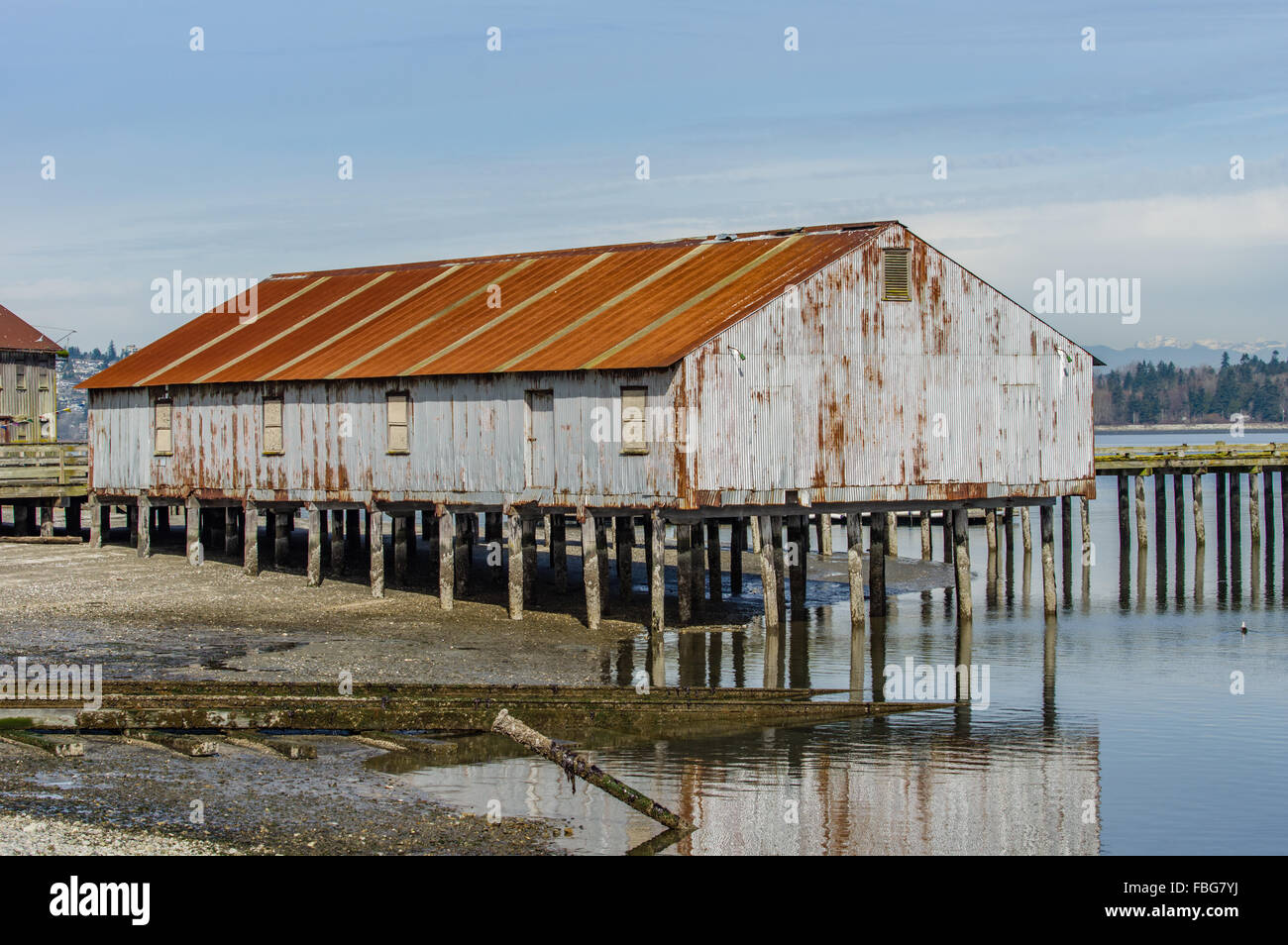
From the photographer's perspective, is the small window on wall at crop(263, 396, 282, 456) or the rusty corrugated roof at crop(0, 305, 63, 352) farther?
the rusty corrugated roof at crop(0, 305, 63, 352)

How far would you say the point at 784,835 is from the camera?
20219 millimetres

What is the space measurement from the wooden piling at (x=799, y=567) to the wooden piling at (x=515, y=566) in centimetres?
778

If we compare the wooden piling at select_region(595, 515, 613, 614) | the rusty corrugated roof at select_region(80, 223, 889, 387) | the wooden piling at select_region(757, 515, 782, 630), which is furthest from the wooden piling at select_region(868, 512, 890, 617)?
the rusty corrugated roof at select_region(80, 223, 889, 387)

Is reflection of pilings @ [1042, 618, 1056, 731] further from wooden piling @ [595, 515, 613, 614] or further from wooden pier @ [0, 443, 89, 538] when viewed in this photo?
wooden pier @ [0, 443, 89, 538]

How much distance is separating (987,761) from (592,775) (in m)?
8.27

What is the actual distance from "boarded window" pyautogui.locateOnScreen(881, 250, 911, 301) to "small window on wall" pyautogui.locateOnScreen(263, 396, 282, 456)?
1680 centimetres

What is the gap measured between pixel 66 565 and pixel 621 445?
58.8 feet

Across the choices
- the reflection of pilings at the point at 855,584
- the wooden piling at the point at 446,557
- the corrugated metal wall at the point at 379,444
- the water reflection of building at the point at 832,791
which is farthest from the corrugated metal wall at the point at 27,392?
the water reflection of building at the point at 832,791

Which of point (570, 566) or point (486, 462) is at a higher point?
point (486, 462)

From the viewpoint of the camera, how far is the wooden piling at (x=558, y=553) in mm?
43250

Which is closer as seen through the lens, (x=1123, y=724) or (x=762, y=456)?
(x=1123, y=724)

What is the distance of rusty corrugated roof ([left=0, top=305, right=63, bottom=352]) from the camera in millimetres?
70062
